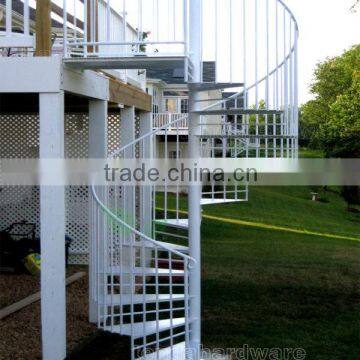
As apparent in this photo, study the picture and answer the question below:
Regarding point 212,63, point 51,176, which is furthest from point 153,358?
point 212,63

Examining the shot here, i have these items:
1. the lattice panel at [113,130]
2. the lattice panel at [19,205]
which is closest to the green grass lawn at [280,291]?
the lattice panel at [113,130]

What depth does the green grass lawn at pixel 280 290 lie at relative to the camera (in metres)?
5.74

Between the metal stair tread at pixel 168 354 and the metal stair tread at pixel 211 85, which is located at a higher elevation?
the metal stair tread at pixel 211 85

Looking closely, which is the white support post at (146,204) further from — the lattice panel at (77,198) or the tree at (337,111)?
the tree at (337,111)

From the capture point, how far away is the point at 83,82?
5.22m

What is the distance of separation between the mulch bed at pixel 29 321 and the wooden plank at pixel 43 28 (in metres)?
2.36

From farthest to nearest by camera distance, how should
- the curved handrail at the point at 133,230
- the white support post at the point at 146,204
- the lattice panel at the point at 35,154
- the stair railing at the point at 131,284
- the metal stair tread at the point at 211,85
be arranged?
the lattice panel at the point at 35,154
the white support post at the point at 146,204
the stair railing at the point at 131,284
the curved handrail at the point at 133,230
the metal stair tread at the point at 211,85

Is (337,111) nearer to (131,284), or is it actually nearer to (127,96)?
(127,96)

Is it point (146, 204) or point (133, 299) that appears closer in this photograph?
point (133, 299)

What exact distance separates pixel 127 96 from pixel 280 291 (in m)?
2.91

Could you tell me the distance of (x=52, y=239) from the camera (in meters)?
4.57

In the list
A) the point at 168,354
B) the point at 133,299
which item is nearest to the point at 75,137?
the point at 133,299

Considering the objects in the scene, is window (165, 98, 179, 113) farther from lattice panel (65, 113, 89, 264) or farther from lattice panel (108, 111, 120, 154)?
lattice panel (108, 111, 120, 154)

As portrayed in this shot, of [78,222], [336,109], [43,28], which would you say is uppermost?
[336,109]
